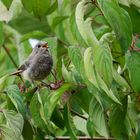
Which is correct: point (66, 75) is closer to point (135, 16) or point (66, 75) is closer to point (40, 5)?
point (40, 5)

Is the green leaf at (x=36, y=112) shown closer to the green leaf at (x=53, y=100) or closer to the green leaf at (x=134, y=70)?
the green leaf at (x=53, y=100)

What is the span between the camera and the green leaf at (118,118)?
7.68 feet

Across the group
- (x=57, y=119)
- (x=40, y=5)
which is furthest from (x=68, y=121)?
(x=40, y=5)

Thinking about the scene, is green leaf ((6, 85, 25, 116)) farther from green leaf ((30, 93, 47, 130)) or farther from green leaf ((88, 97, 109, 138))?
green leaf ((88, 97, 109, 138))

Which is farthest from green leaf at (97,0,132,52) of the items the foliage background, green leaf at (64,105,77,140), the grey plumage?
the grey plumage

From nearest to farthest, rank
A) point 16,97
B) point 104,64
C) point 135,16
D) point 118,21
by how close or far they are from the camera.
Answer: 1. point 104,64
2. point 118,21
3. point 16,97
4. point 135,16

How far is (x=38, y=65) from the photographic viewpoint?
2.83 m

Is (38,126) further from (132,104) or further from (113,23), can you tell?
(113,23)

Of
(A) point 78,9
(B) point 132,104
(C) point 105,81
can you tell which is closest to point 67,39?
(B) point 132,104

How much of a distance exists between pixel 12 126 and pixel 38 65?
65 centimetres

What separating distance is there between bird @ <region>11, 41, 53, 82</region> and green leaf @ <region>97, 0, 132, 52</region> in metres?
0.58

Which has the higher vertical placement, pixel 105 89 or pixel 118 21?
pixel 118 21

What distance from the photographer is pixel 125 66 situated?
233 cm

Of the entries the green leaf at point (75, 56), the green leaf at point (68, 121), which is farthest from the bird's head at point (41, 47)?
the green leaf at point (75, 56)
